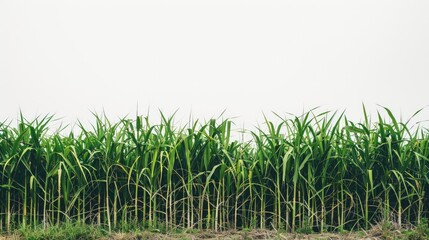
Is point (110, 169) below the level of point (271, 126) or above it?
below

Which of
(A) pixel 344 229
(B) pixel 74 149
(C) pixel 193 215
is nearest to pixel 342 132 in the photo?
(A) pixel 344 229

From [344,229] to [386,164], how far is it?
2.97 feet

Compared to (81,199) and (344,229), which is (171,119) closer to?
(81,199)

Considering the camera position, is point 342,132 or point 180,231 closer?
point 180,231

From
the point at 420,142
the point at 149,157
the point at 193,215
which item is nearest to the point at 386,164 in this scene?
the point at 420,142

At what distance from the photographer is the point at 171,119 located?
6.71 m

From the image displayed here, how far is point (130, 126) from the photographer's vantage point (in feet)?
21.9

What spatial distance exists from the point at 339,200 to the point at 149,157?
7.39 ft

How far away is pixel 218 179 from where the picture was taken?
21.4 feet

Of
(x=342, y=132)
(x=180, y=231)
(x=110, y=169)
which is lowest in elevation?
(x=180, y=231)

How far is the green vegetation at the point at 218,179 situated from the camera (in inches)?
251

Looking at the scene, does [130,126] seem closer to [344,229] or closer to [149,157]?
[149,157]

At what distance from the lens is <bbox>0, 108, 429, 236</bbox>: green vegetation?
20.9ft

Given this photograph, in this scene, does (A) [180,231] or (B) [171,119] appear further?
(B) [171,119]
